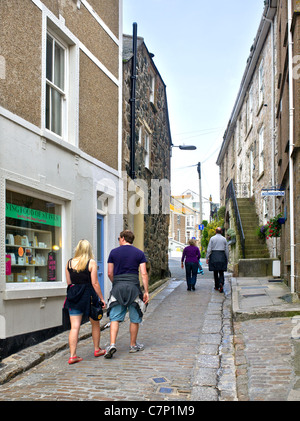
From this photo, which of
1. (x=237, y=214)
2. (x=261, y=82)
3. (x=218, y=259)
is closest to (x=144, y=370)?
(x=218, y=259)

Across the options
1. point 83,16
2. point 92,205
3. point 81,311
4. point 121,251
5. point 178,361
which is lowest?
point 178,361

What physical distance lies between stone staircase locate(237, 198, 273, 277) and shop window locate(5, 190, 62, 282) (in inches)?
343

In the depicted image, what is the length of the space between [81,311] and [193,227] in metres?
70.5

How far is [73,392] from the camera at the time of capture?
16.1 feet

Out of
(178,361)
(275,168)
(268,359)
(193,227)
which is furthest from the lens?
(193,227)

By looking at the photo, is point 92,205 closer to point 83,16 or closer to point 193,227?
point 83,16

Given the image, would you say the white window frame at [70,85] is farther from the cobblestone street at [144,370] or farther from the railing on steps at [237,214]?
the railing on steps at [237,214]

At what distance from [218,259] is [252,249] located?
5.21 m

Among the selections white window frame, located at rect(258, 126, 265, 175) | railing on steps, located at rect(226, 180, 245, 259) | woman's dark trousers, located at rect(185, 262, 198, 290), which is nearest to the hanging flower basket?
woman's dark trousers, located at rect(185, 262, 198, 290)

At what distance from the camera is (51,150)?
7926 mm

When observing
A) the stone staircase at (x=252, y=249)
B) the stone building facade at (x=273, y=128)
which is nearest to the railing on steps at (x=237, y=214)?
the stone staircase at (x=252, y=249)

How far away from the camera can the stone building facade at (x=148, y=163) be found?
12117mm

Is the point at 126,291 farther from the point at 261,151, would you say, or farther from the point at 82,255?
the point at 261,151
